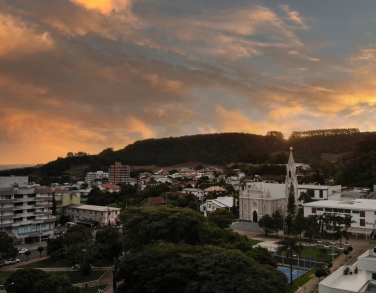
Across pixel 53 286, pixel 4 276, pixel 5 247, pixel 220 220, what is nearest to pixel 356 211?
pixel 220 220

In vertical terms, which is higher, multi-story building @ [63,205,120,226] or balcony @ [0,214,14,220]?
balcony @ [0,214,14,220]

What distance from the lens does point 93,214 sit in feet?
162

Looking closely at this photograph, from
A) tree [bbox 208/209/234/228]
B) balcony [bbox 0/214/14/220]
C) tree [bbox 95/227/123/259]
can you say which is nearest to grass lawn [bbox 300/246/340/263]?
tree [bbox 208/209/234/228]

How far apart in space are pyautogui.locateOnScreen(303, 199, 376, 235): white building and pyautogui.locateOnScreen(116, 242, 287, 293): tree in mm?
22592

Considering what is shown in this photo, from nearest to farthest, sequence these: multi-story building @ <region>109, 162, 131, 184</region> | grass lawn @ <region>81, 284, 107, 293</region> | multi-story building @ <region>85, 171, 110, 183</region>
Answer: grass lawn @ <region>81, 284, 107, 293</region> < multi-story building @ <region>109, 162, 131, 184</region> < multi-story building @ <region>85, 171, 110, 183</region>

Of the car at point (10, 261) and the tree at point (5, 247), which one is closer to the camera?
the tree at point (5, 247)

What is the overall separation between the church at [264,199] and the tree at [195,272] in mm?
28058

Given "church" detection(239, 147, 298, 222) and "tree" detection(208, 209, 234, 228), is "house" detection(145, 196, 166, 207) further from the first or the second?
"tree" detection(208, 209, 234, 228)

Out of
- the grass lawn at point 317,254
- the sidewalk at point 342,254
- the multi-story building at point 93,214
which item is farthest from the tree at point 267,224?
the multi-story building at point 93,214

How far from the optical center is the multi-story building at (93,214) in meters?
48.3

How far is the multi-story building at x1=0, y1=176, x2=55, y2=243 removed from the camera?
124 feet

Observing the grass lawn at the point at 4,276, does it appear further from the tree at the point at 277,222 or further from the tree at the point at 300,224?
the tree at the point at 300,224

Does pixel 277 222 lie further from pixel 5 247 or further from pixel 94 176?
pixel 94 176

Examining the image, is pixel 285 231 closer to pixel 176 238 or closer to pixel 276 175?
pixel 176 238
